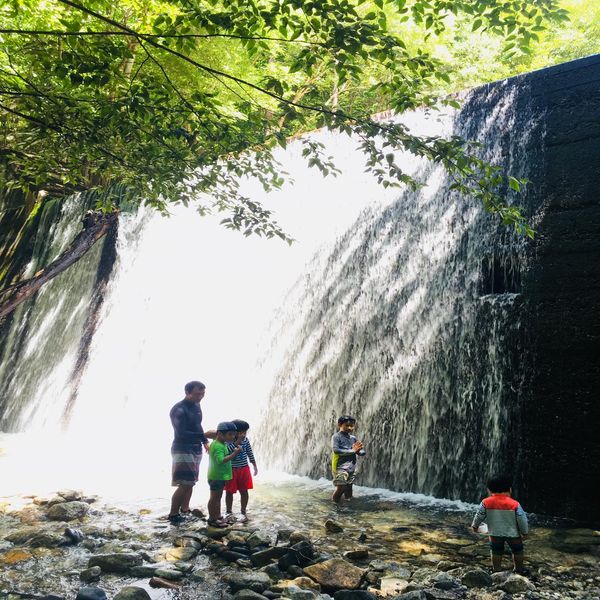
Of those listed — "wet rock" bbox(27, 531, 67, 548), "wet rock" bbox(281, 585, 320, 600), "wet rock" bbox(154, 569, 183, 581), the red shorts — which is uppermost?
the red shorts

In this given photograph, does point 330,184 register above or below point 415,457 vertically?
above

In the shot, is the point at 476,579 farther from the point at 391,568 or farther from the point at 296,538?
the point at 296,538

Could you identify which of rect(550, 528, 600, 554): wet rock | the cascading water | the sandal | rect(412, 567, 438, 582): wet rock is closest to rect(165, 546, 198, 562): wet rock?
the sandal

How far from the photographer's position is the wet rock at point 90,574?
3.56 meters

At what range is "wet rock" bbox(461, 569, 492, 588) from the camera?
351 centimetres

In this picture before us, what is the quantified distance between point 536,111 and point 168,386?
8.34m

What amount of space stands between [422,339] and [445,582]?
165 inches

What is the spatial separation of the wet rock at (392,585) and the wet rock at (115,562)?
5.94ft

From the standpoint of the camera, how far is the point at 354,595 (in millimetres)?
3277

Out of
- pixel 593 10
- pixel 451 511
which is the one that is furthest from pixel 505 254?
pixel 593 10

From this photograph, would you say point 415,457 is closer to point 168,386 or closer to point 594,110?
point 594,110

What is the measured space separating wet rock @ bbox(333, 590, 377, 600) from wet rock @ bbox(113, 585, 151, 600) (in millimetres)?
1202

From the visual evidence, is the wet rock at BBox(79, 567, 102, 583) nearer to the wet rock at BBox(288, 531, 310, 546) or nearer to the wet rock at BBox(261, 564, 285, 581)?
the wet rock at BBox(261, 564, 285, 581)

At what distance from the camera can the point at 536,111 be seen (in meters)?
7.32
